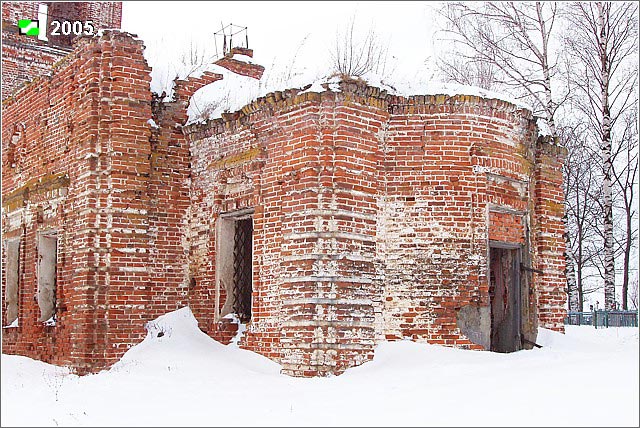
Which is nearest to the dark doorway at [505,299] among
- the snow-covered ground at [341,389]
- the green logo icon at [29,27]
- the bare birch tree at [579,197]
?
the snow-covered ground at [341,389]

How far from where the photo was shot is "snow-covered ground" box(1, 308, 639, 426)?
21.3 feet

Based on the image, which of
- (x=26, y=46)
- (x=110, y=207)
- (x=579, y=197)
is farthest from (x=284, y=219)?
(x=579, y=197)

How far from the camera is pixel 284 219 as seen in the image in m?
9.23

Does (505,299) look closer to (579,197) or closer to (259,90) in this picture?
(259,90)

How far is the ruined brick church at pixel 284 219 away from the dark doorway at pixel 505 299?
25 mm

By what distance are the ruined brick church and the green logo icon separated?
599cm

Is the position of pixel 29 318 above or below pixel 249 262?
below

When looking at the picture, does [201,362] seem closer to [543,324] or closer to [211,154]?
[211,154]

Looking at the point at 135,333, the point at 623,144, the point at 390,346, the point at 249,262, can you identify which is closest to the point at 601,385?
the point at 390,346

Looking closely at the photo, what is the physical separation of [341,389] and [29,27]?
1349cm

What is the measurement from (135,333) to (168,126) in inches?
115

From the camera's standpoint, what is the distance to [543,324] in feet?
35.6

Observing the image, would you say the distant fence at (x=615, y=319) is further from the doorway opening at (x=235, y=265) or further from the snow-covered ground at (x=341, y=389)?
the doorway opening at (x=235, y=265)

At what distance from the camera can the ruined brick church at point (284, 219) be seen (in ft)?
29.5
